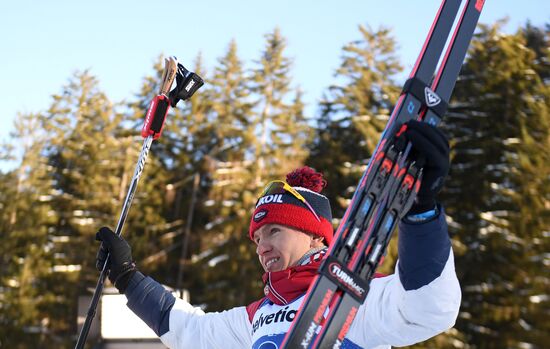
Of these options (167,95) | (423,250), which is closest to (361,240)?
(423,250)

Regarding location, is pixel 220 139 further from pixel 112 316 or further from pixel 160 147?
pixel 112 316

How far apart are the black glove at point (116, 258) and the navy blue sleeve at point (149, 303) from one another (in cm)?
4

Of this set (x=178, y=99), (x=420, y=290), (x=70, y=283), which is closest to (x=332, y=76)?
(x=70, y=283)

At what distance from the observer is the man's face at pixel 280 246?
339cm

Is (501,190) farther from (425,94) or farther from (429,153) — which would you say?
(429,153)

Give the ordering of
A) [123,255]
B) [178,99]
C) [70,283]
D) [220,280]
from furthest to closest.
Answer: [70,283] < [220,280] < [178,99] < [123,255]

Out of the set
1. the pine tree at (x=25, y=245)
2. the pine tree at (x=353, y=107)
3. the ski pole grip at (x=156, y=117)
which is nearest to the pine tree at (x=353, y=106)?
the pine tree at (x=353, y=107)

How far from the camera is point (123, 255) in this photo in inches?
155

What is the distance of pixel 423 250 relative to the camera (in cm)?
241

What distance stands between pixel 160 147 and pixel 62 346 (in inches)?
360

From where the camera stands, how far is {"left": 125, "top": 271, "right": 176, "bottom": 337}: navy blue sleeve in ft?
13.1

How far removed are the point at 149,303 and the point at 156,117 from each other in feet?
3.35

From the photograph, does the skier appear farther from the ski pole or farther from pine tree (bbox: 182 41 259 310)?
pine tree (bbox: 182 41 259 310)

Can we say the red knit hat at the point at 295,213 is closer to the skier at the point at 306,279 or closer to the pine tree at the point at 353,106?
the skier at the point at 306,279
